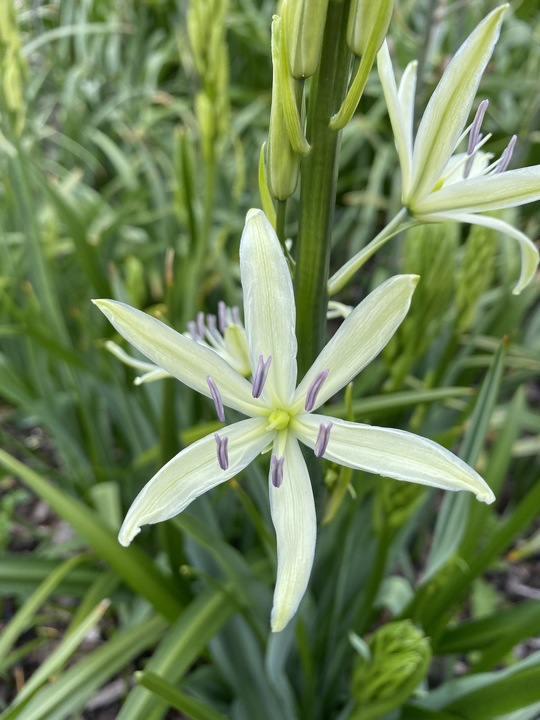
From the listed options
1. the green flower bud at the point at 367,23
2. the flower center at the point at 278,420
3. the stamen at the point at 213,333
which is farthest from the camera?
the stamen at the point at 213,333

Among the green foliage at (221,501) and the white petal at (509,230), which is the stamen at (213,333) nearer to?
the green foliage at (221,501)

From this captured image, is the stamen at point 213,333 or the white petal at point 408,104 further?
the stamen at point 213,333

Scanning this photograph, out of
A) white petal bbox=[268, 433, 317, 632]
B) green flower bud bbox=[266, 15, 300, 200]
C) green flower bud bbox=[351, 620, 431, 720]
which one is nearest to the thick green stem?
green flower bud bbox=[266, 15, 300, 200]

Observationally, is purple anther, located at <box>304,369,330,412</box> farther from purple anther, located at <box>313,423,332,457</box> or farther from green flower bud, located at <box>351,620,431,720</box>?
green flower bud, located at <box>351,620,431,720</box>

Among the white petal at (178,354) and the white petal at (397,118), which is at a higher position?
the white petal at (397,118)

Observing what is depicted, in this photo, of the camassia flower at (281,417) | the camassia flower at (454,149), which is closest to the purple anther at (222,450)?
the camassia flower at (281,417)

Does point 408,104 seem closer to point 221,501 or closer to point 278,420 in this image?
point 278,420

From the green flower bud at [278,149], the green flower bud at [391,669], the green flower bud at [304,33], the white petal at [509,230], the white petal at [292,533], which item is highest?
the green flower bud at [304,33]

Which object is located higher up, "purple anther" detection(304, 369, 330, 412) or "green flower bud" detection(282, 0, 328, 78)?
"green flower bud" detection(282, 0, 328, 78)
